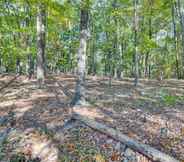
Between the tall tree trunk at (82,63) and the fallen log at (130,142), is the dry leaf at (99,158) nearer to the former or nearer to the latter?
the fallen log at (130,142)

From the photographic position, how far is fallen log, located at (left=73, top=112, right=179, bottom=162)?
7.41m

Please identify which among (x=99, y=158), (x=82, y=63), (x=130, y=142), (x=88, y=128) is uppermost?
(x=82, y=63)

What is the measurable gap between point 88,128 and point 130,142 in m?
1.84

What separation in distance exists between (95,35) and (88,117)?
3018cm

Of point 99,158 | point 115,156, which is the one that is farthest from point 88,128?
point 115,156

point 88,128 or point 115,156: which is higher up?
point 88,128

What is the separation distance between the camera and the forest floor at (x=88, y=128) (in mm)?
8297

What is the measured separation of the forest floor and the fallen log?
0.17m


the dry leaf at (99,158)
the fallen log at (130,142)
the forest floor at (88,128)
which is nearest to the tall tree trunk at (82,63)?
the forest floor at (88,128)

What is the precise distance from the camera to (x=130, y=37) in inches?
1308

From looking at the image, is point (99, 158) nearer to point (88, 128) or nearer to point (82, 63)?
point (88, 128)

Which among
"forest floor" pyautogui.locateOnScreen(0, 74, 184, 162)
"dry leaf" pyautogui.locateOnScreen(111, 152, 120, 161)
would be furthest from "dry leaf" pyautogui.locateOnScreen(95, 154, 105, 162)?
"dry leaf" pyautogui.locateOnScreen(111, 152, 120, 161)

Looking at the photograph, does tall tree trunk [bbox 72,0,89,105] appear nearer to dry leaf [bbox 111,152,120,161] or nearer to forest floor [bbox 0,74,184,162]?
forest floor [bbox 0,74,184,162]

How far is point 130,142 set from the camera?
27.0 ft
